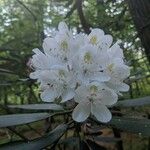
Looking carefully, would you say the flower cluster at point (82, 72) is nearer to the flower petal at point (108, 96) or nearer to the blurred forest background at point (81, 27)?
the flower petal at point (108, 96)

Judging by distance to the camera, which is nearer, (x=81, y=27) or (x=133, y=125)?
(x=133, y=125)

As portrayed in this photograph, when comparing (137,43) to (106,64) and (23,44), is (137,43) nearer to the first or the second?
(23,44)

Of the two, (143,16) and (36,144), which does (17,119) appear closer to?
(36,144)

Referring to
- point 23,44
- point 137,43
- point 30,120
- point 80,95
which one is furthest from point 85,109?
point 137,43

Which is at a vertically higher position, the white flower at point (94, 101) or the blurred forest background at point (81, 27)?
the blurred forest background at point (81, 27)

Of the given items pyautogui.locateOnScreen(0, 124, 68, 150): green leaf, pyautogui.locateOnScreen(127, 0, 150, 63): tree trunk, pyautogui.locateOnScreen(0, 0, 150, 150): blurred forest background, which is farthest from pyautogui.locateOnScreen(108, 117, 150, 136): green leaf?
pyautogui.locateOnScreen(127, 0, 150, 63): tree trunk

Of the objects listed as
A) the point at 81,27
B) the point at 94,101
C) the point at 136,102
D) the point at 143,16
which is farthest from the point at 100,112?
the point at 81,27

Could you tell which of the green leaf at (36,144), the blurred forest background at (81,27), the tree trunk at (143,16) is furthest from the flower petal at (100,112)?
the tree trunk at (143,16)
